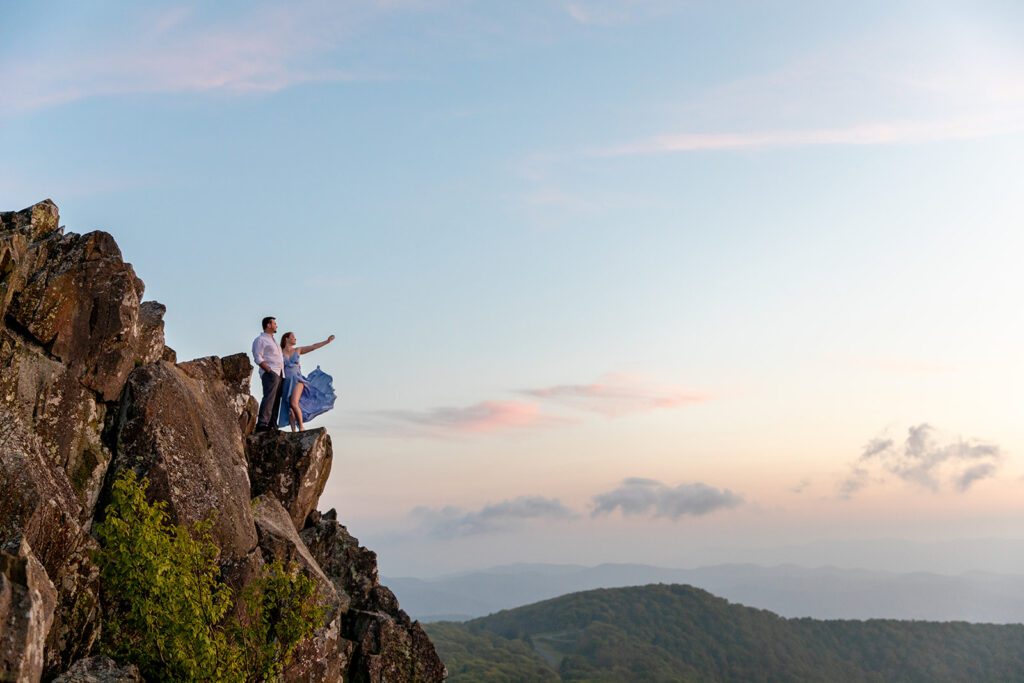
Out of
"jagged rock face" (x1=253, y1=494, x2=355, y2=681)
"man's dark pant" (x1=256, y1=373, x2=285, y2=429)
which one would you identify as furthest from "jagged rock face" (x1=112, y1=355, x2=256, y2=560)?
"man's dark pant" (x1=256, y1=373, x2=285, y2=429)

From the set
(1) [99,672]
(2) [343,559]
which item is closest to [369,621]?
(2) [343,559]

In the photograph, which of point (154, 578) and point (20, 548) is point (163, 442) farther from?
point (20, 548)

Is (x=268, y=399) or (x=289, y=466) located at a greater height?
(x=268, y=399)

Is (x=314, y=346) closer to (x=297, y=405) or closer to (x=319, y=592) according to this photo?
(x=297, y=405)

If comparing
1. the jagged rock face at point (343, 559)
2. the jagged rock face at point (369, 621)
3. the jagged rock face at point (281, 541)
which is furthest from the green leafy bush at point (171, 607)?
the jagged rock face at point (343, 559)

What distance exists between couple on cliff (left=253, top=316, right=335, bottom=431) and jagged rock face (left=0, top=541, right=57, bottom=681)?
17670 mm

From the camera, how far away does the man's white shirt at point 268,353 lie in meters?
33.2

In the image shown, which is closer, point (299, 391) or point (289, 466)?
point (289, 466)

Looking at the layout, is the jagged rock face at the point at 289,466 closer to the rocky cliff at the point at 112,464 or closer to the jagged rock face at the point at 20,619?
the rocky cliff at the point at 112,464

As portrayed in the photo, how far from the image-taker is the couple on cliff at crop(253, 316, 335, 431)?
33.3 metres

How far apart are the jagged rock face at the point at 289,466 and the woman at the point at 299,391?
1.74 meters

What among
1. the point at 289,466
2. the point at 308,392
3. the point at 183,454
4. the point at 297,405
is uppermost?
the point at 308,392

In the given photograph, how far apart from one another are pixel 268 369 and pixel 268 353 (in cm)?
65

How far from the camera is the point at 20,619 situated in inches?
591
